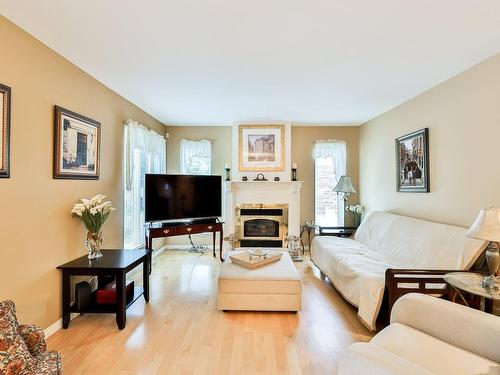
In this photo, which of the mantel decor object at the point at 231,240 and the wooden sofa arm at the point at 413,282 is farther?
the mantel decor object at the point at 231,240

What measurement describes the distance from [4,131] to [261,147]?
4.03 m

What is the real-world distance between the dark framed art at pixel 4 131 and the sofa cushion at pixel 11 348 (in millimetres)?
978

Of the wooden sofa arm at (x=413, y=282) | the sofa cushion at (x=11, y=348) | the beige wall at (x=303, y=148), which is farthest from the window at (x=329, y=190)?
the sofa cushion at (x=11, y=348)

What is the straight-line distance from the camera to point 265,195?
5.57 m

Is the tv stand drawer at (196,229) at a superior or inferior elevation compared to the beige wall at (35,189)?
inferior

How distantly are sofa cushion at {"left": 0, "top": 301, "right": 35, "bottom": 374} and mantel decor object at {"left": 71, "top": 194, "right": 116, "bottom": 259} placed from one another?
4.20 ft

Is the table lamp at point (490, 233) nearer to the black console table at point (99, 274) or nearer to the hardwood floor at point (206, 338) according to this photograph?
the hardwood floor at point (206, 338)

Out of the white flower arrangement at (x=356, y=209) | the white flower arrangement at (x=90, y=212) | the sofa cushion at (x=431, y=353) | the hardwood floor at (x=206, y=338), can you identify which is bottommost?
the hardwood floor at (x=206, y=338)

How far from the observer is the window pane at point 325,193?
578 centimetres

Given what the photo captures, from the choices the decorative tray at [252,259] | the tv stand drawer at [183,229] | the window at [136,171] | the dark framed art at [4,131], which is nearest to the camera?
the dark framed art at [4,131]

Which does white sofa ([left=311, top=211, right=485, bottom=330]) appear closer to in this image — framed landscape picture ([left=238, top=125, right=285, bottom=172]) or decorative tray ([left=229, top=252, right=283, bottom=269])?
decorative tray ([left=229, top=252, right=283, bottom=269])

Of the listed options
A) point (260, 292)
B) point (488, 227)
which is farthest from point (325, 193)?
point (488, 227)

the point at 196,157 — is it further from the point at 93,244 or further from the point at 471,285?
the point at 471,285

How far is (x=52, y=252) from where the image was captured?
2.58m
